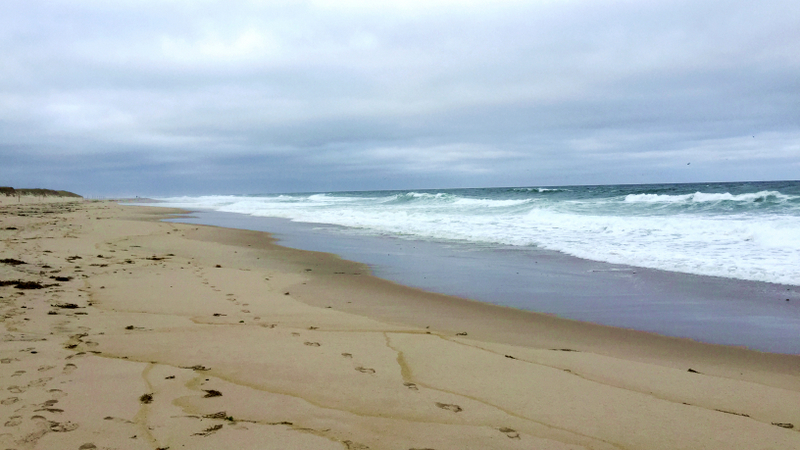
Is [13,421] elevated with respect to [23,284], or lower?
lower

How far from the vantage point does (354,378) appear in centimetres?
364

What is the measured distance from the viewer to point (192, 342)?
4.40 metres

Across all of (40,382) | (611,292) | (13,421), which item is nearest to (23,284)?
(40,382)

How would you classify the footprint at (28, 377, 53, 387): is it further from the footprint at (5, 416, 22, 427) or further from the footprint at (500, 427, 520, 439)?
the footprint at (500, 427, 520, 439)

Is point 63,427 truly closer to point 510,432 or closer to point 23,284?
point 510,432

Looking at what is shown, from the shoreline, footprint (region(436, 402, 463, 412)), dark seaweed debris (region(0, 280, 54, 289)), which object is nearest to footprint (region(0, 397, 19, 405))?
footprint (region(436, 402, 463, 412))

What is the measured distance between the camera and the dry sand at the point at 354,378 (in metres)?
2.78

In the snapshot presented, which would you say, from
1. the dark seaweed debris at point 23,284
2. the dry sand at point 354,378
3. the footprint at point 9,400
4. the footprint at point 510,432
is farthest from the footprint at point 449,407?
the dark seaweed debris at point 23,284

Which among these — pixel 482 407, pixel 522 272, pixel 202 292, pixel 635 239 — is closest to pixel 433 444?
pixel 482 407

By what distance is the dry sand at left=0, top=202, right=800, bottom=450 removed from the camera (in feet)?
9.12

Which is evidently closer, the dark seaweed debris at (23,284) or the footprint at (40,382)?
the footprint at (40,382)

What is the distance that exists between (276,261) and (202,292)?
3.62 m

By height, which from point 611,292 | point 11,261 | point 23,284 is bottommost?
point 611,292

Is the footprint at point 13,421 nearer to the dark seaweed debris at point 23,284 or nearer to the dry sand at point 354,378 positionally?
the dry sand at point 354,378
